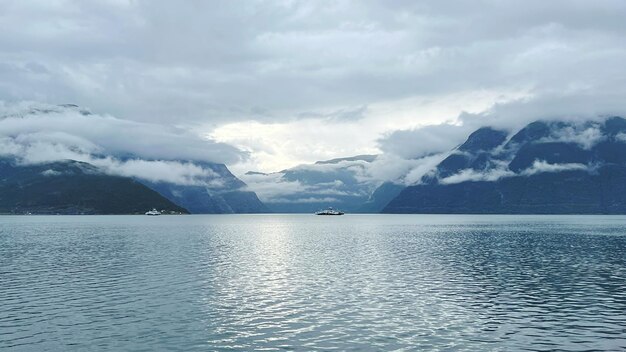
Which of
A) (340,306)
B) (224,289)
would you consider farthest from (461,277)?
(224,289)

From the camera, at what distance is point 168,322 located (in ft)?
181

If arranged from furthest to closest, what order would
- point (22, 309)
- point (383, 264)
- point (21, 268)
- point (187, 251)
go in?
point (187, 251) < point (383, 264) < point (21, 268) < point (22, 309)

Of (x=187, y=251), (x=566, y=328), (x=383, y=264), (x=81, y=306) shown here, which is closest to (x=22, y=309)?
(x=81, y=306)

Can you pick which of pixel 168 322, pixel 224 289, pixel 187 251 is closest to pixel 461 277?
pixel 224 289

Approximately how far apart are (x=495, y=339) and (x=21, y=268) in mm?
89029

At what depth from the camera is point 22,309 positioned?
201 ft

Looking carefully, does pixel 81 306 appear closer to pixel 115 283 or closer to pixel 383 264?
pixel 115 283

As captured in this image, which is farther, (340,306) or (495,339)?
(340,306)

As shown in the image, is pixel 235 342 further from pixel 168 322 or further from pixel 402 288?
pixel 402 288

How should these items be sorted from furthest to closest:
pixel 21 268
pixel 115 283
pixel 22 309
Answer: pixel 21 268 < pixel 115 283 < pixel 22 309

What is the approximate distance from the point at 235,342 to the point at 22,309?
30755 mm

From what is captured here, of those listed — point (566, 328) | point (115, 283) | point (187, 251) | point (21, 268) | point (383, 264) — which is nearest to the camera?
point (566, 328)

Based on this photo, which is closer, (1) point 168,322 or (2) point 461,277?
(1) point 168,322

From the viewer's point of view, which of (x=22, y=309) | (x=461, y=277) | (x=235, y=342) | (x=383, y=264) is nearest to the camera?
(x=235, y=342)
